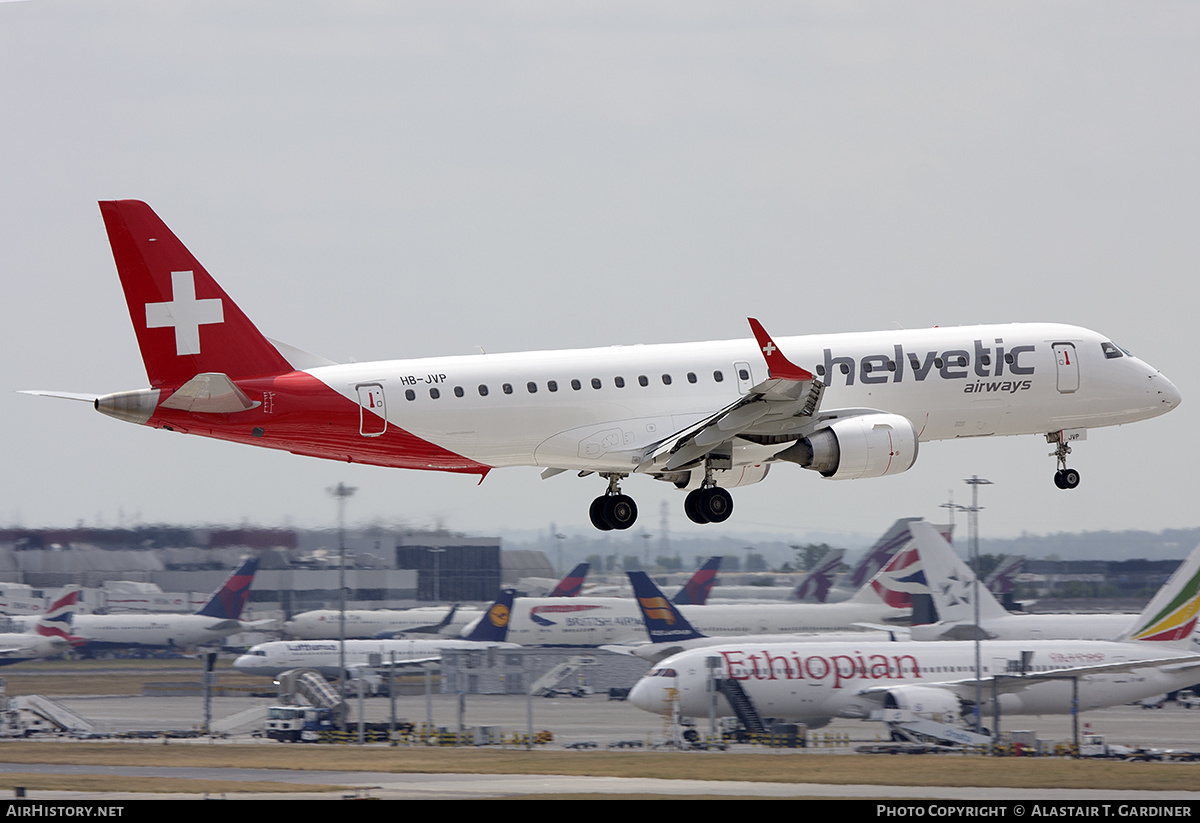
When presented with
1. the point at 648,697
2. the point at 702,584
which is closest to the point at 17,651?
the point at 648,697

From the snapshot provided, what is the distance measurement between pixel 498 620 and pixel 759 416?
4032cm

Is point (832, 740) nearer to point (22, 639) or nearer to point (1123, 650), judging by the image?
point (1123, 650)

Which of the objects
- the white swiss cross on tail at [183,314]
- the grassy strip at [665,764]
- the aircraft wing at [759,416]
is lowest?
the grassy strip at [665,764]


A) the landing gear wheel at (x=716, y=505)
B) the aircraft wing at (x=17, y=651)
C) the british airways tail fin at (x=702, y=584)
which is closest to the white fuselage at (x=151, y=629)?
the aircraft wing at (x=17, y=651)

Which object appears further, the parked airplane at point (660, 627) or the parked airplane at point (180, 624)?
the parked airplane at point (180, 624)

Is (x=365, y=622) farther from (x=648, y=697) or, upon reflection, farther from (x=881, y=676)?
(x=881, y=676)

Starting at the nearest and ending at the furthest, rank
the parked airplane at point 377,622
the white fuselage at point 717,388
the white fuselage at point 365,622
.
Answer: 1. the white fuselage at point 717,388
2. the parked airplane at point 377,622
3. the white fuselage at point 365,622

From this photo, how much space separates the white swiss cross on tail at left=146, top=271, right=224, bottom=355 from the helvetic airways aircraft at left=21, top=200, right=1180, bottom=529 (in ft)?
0.11

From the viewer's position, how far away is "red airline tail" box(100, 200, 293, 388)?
33.4 meters

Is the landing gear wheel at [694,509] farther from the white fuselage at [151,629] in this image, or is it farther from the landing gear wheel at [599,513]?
the white fuselage at [151,629]

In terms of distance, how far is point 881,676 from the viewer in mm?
55625

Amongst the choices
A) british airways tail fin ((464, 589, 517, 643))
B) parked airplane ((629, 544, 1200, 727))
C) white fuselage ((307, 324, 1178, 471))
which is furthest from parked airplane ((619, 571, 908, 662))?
white fuselage ((307, 324, 1178, 471))

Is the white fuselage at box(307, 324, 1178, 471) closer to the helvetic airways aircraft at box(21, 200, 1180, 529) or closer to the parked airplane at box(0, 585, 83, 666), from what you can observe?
the helvetic airways aircraft at box(21, 200, 1180, 529)

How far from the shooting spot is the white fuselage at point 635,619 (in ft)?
253
